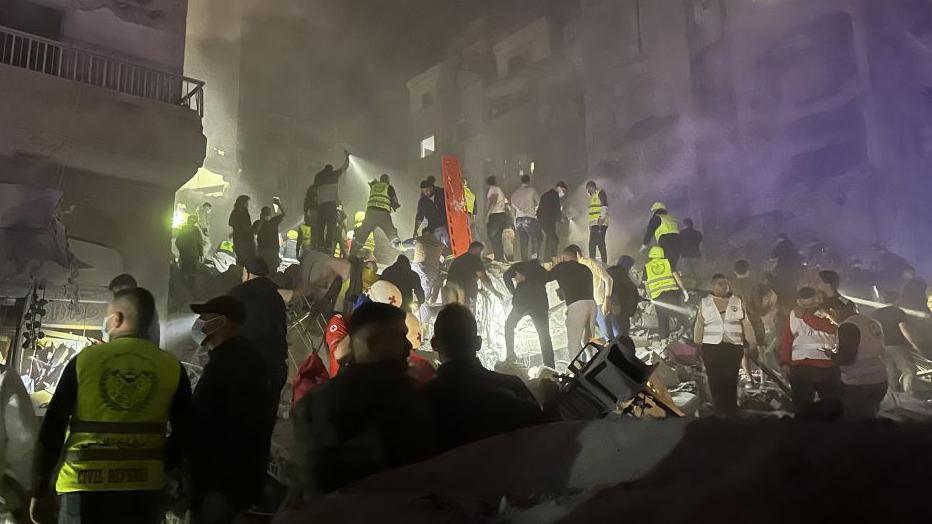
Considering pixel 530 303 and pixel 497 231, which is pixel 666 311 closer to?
pixel 530 303

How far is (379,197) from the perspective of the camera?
6641mm

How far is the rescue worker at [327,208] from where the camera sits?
253 inches

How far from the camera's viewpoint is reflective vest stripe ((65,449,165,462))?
1.66 m

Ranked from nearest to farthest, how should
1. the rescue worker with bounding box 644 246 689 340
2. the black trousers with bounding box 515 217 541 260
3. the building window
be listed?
the rescue worker with bounding box 644 246 689 340 < the black trousers with bounding box 515 217 541 260 < the building window

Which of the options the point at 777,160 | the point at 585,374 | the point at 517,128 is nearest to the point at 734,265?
the point at 777,160

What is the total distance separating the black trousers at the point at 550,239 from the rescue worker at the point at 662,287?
3.35 feet

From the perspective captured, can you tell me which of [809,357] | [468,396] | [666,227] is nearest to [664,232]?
[666,227]

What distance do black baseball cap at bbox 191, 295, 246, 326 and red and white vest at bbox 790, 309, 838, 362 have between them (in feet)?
10.9

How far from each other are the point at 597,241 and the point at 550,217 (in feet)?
1.84

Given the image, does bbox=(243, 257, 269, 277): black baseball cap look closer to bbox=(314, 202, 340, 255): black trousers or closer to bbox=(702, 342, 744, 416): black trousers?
bbox=(314, 202, 340, 255): black trousers

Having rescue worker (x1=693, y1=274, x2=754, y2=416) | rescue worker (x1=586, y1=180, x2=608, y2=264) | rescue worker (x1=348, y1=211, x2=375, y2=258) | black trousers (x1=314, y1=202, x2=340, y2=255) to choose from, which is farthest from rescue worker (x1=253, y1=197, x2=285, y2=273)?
rescue worker (x1=693, y1=274, x2=754, y2=416)

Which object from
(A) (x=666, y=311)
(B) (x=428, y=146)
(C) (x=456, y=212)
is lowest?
(A) (x=666, y=311)

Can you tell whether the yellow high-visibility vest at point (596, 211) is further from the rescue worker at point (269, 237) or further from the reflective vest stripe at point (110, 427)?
the reflective vest stripe at point (110, 427)

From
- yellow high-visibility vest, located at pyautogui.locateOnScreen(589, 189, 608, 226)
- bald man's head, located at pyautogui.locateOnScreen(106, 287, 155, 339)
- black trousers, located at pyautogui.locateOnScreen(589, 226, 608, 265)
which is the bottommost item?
bald man's head, located at pyautogui.locateOnScreen(106, 287, 155, 339)
